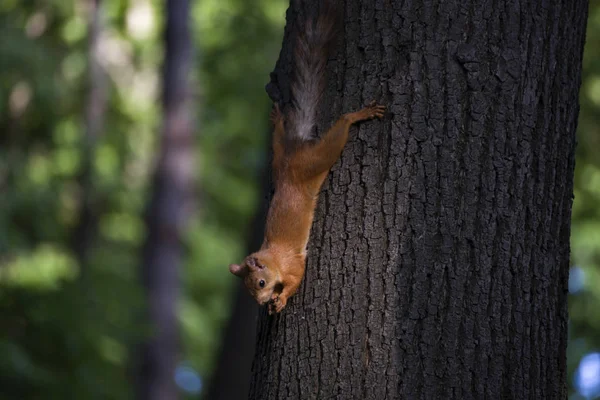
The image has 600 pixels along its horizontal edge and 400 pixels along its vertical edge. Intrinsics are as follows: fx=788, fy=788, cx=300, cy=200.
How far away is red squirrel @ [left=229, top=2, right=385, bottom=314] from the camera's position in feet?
8.73

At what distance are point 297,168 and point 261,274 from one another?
1.47 feet

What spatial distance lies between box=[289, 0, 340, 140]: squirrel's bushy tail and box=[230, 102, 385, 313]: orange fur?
0.13 m

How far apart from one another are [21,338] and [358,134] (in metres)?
4.90

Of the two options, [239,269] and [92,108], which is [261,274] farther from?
[92,108]

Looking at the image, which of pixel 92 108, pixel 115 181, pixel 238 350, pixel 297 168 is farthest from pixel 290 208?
pixel 115 181

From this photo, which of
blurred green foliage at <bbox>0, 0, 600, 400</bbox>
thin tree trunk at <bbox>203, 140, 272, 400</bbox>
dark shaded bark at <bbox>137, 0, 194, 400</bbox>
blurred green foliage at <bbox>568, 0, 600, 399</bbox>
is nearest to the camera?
thin tree trunk at <bbox>203, 140, 272, 400</bbox>

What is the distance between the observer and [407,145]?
98.1 inches

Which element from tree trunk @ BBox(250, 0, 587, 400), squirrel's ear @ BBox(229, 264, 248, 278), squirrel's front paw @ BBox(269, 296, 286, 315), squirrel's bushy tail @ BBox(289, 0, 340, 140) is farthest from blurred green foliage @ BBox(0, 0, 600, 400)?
tree trunk @ BBox(250, 0, 587, 400)

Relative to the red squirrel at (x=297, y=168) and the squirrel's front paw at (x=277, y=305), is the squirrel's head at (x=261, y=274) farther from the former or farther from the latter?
the squirrel's front paw at (x=277, y=305)

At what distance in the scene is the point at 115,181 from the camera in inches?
512

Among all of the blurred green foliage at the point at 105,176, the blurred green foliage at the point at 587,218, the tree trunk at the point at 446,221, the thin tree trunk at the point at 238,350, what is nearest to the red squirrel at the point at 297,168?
the tree trunk at the point at 446,221

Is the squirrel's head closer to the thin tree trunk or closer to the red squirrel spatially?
the red squirrel

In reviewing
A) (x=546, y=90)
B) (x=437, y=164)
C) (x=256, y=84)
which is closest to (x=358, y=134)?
(x=437, y=164)

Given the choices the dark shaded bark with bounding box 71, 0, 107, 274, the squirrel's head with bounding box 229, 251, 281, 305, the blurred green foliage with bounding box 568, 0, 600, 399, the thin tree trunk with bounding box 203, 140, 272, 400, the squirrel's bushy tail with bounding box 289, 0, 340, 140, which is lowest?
the squirrel's head with bounding box 229, 251, 281, 305
